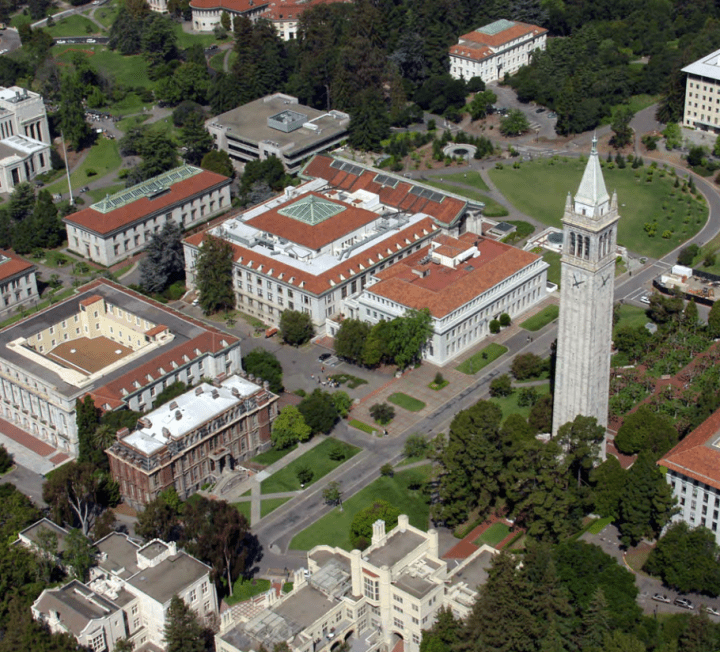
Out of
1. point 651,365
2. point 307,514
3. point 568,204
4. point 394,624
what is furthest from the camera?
point 651,365

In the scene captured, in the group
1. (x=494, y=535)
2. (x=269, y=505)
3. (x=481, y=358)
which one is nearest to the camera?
(x=494, y=535)

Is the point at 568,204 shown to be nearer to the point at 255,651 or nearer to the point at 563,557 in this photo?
the point at 563,557

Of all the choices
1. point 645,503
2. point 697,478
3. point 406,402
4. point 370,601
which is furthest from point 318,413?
point 697,478

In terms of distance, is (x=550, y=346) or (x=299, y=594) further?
(x=550, y=346)

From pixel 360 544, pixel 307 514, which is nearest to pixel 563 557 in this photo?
pixel 360 544

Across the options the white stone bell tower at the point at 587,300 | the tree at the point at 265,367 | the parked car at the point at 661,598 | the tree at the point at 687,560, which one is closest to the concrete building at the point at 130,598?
the tree at the point at 265,367

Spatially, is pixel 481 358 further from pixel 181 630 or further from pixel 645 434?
pixel 181 630

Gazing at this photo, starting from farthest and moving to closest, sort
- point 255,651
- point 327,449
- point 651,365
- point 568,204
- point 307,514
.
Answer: point 651,365, point 327,449, point 307,514, point 568,204, point 255,651

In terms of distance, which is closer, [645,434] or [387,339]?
[645,434]
